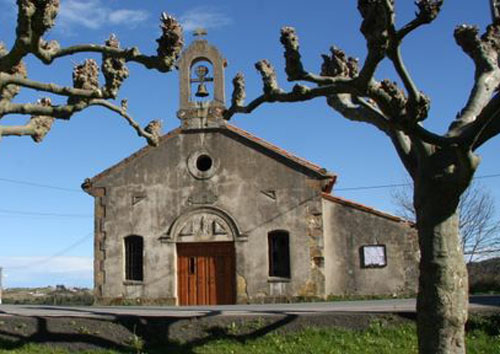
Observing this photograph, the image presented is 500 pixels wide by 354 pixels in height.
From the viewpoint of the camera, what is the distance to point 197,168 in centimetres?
2286

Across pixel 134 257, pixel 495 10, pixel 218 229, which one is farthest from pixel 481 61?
pixel 134 257

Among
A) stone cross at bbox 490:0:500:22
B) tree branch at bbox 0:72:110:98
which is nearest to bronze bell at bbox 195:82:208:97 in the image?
stone cross at bbox 490:0:500:22

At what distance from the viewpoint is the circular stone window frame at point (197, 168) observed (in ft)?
74.4

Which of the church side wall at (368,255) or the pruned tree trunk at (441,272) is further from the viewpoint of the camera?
the church side wall at (368,255)

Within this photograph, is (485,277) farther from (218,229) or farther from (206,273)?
(206,273)

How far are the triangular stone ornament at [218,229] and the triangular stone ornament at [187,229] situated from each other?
2.52ft

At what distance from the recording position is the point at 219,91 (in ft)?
75.9

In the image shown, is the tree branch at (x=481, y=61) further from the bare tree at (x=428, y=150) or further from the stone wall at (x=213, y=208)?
the stone wall at (x=213, y=208)

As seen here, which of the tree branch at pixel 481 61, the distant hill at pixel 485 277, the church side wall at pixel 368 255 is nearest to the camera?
the tree branch at pixel 481 61

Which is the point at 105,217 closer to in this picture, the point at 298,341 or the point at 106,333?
the point at 106,333

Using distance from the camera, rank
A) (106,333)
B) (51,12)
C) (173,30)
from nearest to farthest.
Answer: (51,12) → (173,30) → (106,333)

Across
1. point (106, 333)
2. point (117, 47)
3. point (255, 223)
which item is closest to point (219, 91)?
point (255, 223)

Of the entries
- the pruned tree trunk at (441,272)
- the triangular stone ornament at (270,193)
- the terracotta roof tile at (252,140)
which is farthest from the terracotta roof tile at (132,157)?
the pruned tree trunk at (441,272)

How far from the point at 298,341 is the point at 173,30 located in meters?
6.25
